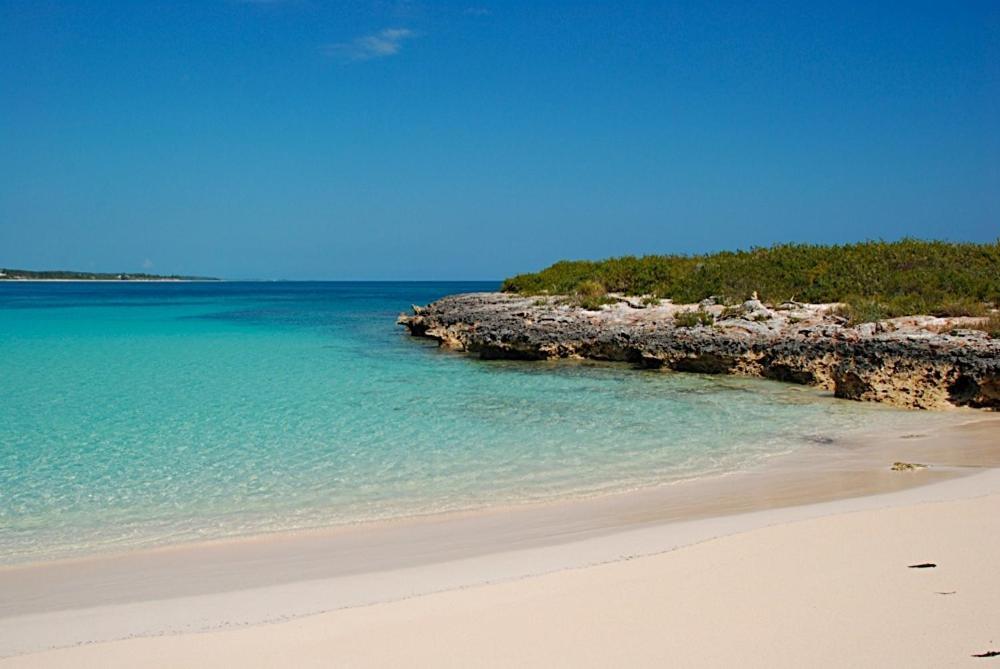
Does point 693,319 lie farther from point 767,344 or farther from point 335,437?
point 335,437

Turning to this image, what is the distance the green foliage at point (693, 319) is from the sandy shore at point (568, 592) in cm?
1115

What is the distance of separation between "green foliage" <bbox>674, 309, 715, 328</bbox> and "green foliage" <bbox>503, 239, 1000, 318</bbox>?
7.18 feet

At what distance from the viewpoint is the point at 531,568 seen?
5.46 m

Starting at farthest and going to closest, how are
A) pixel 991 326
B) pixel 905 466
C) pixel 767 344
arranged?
pixel 767 344
pixel 991 326
pixel 905 466

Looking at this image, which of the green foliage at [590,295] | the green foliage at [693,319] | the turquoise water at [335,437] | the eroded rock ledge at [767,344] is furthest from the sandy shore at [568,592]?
the green foliage at [590,295]

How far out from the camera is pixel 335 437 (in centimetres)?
1073

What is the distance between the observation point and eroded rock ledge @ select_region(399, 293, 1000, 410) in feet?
44.2

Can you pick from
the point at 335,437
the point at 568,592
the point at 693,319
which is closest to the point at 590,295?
the point at 693,319

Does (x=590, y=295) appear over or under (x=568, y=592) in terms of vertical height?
over

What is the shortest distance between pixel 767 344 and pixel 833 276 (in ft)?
19.0

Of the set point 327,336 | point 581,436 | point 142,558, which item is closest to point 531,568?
point 142,558

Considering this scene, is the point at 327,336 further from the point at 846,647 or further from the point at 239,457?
the point at 846,647

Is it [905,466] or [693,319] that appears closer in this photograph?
[905,466]

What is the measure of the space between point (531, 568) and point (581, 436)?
17.9 feet
